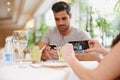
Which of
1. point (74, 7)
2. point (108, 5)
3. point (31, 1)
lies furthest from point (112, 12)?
point (31, 1)

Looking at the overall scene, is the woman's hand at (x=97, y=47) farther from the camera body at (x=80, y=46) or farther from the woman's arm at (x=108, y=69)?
the woman's arm at (x=108, y=69)

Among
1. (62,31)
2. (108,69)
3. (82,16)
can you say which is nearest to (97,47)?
(108,69)

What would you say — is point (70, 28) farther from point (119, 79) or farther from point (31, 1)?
point (31, 1)

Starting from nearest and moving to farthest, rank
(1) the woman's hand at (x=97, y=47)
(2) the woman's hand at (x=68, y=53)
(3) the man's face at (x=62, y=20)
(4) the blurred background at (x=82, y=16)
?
(2) the woman's hand at (x=68, y=53) → (1) the woman's hand at (x=97, y=47) → (3) the man's face at (x=62, y=20) → (4) the blurred background at (x=82, y=16)

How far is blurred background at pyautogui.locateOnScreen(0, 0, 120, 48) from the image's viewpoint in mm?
5203

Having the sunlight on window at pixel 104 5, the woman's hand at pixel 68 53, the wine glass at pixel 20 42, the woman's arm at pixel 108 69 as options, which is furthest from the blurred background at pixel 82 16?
the woman's arm at pixel 108 69

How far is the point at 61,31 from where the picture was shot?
3254 mm

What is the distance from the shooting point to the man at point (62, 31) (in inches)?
124

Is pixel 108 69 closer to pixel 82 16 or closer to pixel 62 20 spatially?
pixel 62 20

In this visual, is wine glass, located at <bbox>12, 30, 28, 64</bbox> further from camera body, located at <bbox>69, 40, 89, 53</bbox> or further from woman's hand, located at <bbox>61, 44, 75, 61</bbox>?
woman's hand, located at <bbox>61, 44, 75, 61</bbox>

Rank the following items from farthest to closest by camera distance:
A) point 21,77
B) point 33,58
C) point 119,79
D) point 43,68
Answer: point 33,58 < point 43,68 < point 21,77 < point 119,79

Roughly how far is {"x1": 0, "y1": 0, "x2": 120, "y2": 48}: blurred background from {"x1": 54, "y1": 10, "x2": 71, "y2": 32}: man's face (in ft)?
5.65

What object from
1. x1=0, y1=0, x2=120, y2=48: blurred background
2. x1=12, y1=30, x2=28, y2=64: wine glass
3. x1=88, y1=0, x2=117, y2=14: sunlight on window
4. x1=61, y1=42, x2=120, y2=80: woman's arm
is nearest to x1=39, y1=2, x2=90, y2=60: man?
x1=12, y1=30, x2=28, y2=64: wine glass

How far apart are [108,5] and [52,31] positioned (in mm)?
2789
